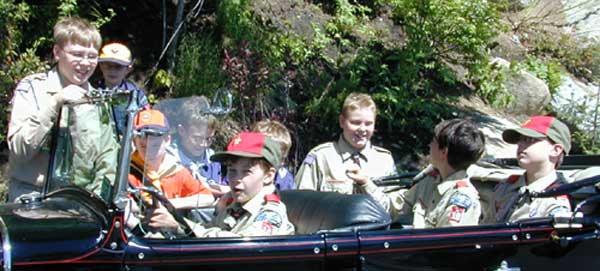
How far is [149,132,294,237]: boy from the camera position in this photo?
3377mm

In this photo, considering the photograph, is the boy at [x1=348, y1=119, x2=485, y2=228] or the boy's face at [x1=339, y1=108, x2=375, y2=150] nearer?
the boy at [x1=348, y1=119, x2=485, y2=228]

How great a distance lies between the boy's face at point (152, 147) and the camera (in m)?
Result: 3.14

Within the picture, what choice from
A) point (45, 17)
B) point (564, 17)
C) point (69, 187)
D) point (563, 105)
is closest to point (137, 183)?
point (69, 187)

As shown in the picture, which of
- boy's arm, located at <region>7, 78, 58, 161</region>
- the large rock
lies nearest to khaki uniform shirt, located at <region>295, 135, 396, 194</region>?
boy's arm, located at <region>7, 78, 58, 161</region>

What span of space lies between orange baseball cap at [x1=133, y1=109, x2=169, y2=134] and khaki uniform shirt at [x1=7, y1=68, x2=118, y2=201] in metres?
0.31

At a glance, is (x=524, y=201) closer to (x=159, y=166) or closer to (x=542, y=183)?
(x=542, y=183)

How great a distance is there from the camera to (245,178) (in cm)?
348

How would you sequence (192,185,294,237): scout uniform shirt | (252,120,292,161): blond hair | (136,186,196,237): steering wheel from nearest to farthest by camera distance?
1. (136,186,196,237): steering wheel
2. (192,185,294,237): scout uniform shirt
3. (252,120,292,161): blond hair

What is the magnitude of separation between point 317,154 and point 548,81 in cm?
649

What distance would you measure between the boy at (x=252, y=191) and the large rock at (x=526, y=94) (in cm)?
693

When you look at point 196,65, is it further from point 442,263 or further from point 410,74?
point 442,263

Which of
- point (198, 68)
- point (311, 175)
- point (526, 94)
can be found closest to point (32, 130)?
point (311, 175)

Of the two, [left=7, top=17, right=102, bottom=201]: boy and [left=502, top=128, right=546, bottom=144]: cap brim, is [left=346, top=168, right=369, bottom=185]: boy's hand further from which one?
[left=7, top=17, right=102, bottom=201]: boy

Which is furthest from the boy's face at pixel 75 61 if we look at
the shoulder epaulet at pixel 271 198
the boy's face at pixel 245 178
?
the shoulder epaulet at pixel 271 198
